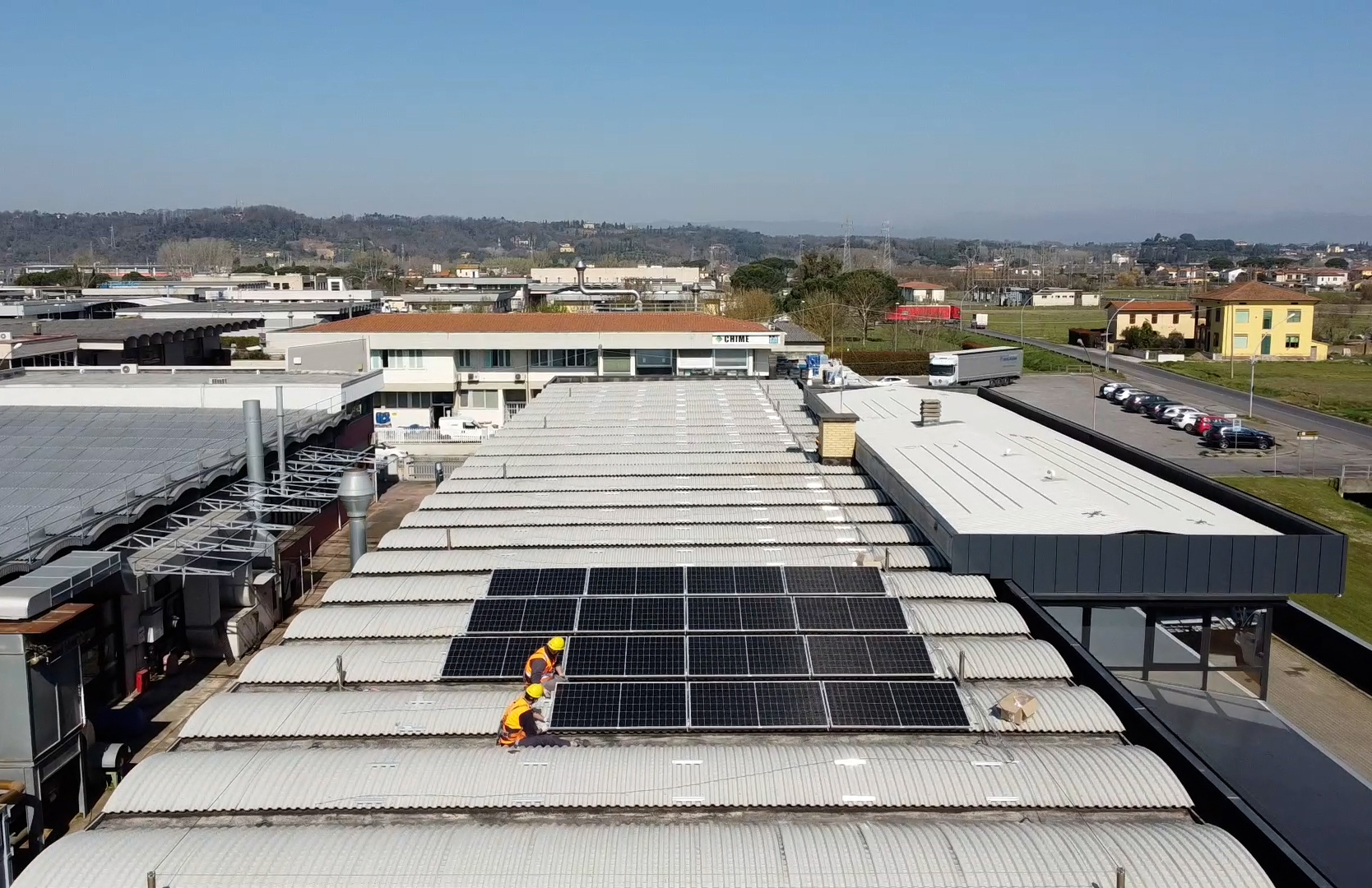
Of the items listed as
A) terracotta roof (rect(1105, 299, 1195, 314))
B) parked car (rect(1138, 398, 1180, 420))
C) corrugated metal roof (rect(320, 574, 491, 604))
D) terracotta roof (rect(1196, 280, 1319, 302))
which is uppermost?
terracotta roof (rect(1196, 280, 1319, 302))

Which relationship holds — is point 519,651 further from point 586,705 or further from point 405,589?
point 405,589

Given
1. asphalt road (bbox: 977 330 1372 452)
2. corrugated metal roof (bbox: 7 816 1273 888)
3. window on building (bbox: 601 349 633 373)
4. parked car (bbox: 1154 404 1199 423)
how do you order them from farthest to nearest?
window on building (bbox: 601 349 633 373)
parked car (bbox: 1154 404 1199 423)
asphalt road (bbox: 977 330 1372 452)
corrugated metal roof (bbox: 7 816 1273 888)

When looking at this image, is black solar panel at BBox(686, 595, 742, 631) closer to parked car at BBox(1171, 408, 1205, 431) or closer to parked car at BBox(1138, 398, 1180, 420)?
parked car at BBox(1171, 408, 1205, 431)

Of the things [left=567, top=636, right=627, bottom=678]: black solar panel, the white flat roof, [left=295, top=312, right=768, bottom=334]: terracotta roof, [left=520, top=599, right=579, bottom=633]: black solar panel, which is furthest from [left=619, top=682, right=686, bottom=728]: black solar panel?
[left=295, top=312, right=768, bottom=334]: terracotta roof

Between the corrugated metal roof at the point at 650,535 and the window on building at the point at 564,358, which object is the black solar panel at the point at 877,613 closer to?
the corrugated metal roof at the point at 650,535

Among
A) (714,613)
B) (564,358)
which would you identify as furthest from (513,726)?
(564,358)

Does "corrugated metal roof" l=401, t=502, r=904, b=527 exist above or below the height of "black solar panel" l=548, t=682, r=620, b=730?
above
